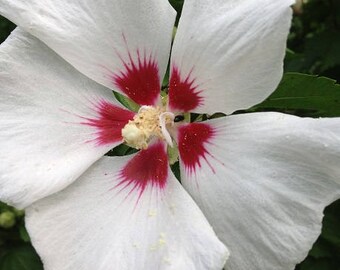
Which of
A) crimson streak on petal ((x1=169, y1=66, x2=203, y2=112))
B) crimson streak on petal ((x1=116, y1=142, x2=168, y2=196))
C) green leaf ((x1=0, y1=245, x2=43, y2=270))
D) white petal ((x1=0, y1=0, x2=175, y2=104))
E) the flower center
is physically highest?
white petal ((x1=0, y1=0, x2=175, y2=104))

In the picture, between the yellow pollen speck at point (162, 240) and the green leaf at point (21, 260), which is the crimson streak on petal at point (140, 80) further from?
the green leaf at point (21, 260)

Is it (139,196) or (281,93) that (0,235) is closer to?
(139,196)

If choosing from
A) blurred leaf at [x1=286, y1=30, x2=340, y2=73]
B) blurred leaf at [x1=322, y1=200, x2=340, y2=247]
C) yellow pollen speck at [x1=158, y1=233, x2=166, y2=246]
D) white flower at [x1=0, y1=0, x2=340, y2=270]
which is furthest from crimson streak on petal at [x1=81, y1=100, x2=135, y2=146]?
blurred leaf at [x1=286, y1=30, x2=340, y2=73]

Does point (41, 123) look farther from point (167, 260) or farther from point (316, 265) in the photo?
point (316, 265)

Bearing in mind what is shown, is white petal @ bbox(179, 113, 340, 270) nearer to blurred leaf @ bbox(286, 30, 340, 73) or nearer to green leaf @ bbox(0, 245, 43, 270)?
green leaf @ bbox(0, 245, 43, 270)

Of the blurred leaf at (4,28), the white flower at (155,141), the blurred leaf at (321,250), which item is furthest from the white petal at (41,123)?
the blurred leaf at (321,250)
